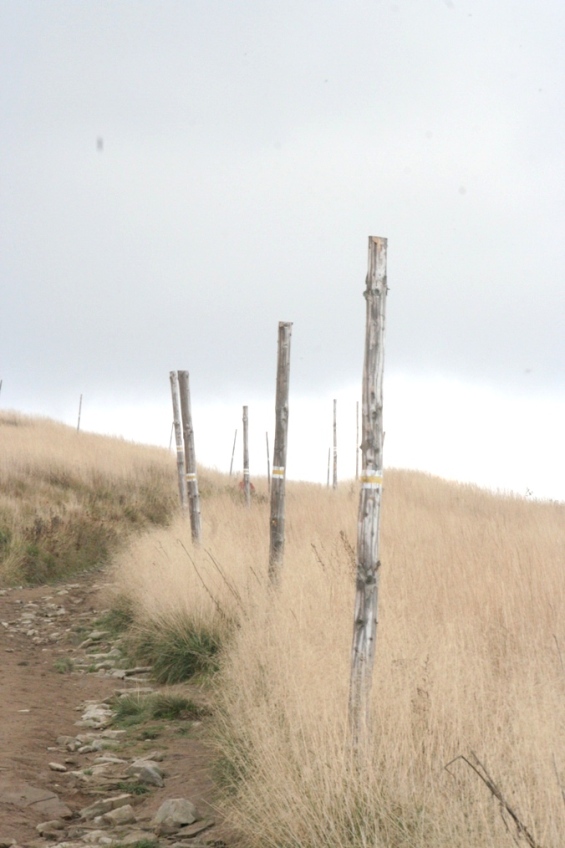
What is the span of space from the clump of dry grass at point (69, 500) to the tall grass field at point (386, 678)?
2929 mm

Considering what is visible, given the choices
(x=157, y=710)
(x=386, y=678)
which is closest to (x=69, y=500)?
(x=157, y=710)

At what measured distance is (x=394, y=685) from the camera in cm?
451

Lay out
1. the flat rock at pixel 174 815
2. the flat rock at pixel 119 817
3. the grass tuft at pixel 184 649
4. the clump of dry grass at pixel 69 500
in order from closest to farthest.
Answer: the flat rock at pixel 174 815
the flat rock at pixel 119 817
the grass tuft at pixel 184 649
the clump of dry grass at pixel 69 500

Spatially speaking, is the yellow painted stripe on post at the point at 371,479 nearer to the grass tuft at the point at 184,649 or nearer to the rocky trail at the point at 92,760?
the rocky trail at the point at 92,760

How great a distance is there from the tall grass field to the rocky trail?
25 cm

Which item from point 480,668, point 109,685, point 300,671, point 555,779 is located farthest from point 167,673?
point 555,779

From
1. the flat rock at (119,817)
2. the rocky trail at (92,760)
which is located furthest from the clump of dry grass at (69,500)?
the flat rock at (119,817)

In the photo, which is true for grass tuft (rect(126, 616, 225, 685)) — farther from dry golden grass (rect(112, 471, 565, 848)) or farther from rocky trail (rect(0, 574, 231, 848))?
rocky trail (rect(0, 574, 231, 848))

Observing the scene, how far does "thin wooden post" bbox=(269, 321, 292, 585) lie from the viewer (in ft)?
28.8

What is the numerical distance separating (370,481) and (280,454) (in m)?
4.44

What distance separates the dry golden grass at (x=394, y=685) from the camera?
11.1 ft

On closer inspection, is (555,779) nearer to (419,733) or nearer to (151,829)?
(419,733)

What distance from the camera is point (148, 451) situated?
27.7 m

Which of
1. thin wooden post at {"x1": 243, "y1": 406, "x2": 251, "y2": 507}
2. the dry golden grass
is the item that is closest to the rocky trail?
the dry golden grass
